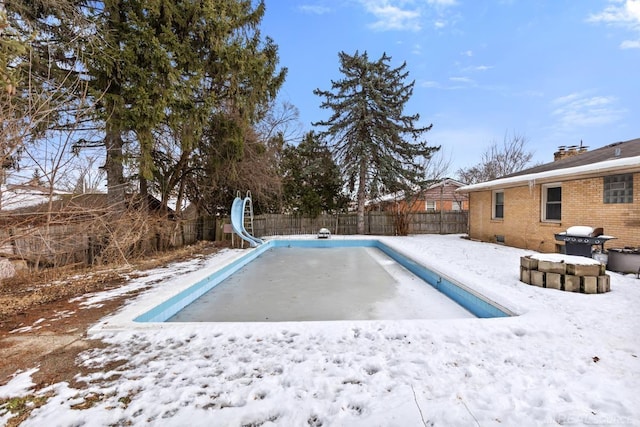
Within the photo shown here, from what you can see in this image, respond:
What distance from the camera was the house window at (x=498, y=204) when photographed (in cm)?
1075

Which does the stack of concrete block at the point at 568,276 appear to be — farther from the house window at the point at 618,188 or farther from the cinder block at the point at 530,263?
the house window at the point at 618,188

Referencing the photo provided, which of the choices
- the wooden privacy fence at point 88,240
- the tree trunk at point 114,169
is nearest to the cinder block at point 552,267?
the wooden privacy fence at point 88,240

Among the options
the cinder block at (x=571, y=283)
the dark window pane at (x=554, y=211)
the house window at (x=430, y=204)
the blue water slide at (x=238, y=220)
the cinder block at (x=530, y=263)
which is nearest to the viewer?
the cinder block at (x=571, y=283)

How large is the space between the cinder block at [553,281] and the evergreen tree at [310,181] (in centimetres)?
1100

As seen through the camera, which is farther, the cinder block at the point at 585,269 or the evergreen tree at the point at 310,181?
the evergreen tree at the point at 310,181

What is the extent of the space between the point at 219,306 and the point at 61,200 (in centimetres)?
283

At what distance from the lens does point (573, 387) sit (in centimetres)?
212

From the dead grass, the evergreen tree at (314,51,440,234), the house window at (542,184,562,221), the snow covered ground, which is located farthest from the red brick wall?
the dead grass

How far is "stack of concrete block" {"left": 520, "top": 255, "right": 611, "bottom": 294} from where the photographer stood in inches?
170

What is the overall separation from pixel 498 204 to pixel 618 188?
14.0 feet

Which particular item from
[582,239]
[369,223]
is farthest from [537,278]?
[369,223]

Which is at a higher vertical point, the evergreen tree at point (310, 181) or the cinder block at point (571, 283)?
the evergreen tree at point (310, 181)

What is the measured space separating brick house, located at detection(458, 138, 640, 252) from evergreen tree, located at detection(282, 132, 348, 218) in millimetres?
6584

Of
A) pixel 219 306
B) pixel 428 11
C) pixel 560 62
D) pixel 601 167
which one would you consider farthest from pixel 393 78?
pixel 219 306
